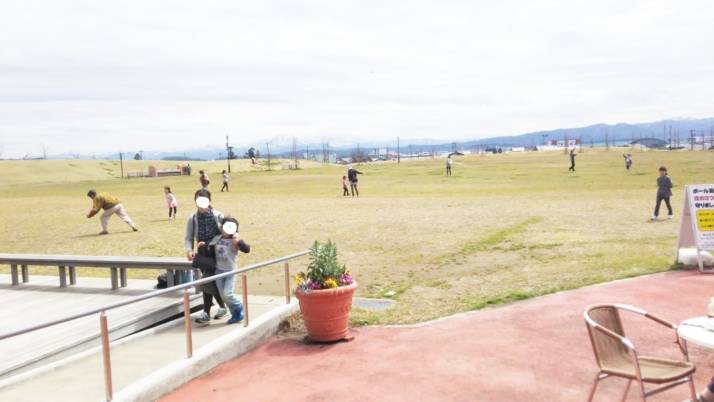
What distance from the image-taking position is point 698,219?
11.3m

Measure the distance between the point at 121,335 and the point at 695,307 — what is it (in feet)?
25.0

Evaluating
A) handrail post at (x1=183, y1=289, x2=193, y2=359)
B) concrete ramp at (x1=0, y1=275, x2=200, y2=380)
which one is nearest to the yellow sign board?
concrete ramp at (x1=0, y1=275, x2=200, y2=380)

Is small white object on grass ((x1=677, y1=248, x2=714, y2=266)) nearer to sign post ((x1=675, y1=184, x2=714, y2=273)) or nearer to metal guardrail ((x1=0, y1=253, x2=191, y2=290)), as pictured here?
sign post ((x1=675, y1=184, x2=714, y2=273))

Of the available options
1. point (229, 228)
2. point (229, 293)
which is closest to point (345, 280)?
point (229, 293)

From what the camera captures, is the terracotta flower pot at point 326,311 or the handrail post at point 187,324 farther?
the terracotta flower pot at point 326,311

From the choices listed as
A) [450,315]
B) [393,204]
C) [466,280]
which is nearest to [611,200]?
[393,204]

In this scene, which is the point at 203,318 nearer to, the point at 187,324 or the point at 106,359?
the point at 187,324

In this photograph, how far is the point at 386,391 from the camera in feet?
19.6

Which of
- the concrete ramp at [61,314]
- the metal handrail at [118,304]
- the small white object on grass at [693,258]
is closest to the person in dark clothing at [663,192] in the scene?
the small white object on grass at [693,258]

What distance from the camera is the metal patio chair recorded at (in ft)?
15.3

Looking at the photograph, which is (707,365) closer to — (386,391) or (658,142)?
(386,391)

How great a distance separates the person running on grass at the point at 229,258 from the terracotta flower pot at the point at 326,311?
845 millimetres

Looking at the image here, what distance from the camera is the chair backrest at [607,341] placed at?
191 inches

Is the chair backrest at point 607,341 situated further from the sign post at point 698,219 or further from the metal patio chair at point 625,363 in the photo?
the sign post at point 698,219
